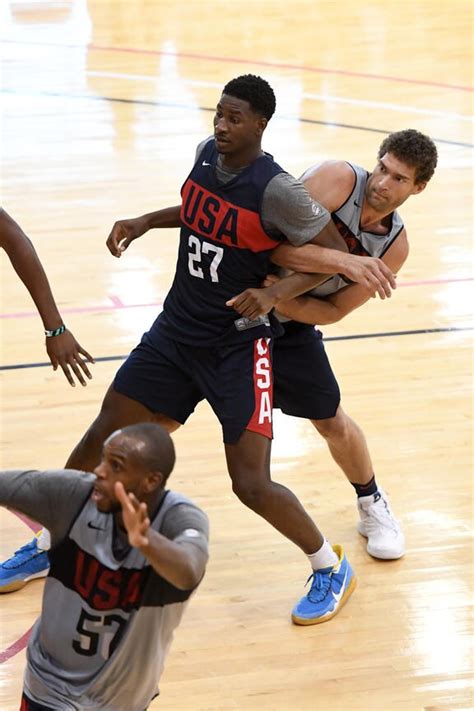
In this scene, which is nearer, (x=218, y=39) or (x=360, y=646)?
(x=360, y=646)

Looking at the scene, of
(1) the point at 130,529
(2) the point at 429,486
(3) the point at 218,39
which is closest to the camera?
(1) the point at 130,529

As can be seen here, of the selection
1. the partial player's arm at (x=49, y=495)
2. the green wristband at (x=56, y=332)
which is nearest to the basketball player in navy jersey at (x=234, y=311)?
the green wristband at (x=56, y=332)

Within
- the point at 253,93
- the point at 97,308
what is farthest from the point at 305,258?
the point at 97,308

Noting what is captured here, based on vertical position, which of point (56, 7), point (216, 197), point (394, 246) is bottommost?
point (56, 7)

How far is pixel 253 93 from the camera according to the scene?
4.12m

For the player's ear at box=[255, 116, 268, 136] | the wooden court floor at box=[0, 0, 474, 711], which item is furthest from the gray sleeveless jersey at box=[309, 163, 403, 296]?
the wooden court floor at box=[0, 0, 474, 711]

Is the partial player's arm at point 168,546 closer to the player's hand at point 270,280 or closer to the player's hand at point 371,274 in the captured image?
the player's hand at point 371,274

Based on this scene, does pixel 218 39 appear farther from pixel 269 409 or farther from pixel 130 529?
pixel 130 529

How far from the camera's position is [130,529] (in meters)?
2.59

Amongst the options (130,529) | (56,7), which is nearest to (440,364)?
(130,529)

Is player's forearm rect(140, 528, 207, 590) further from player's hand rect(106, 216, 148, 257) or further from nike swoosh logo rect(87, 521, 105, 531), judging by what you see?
player's hand rect(106, 216, 148, 257)

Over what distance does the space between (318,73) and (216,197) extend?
9.03 m

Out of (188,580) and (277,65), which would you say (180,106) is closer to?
(277,65)

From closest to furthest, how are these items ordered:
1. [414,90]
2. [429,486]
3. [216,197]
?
[216,197]
[429,486]
[414,90]
